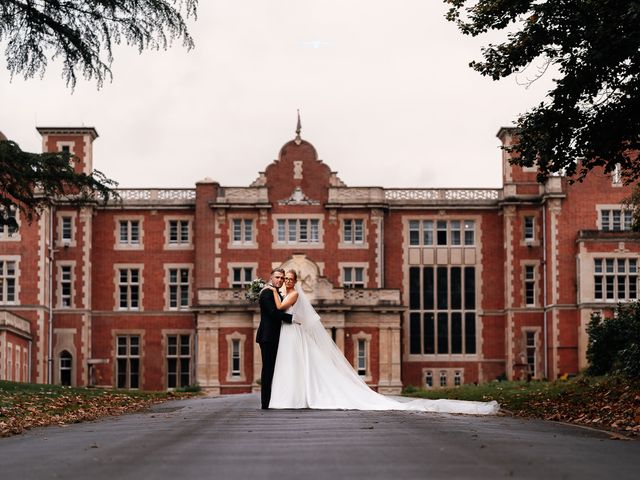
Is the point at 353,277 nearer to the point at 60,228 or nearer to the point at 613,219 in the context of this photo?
the point at 613,219

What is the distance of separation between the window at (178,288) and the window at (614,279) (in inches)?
765

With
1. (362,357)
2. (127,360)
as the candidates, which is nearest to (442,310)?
(362,357)

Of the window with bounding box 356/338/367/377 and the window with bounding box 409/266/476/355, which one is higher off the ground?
the window with bounding box 409/266/476/355

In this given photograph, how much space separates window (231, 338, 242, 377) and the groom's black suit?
39996 millimetres

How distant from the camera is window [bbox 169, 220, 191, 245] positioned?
6375cm

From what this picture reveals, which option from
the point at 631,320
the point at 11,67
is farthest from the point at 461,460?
the point at 631,320

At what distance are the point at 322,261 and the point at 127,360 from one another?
10.5 metres

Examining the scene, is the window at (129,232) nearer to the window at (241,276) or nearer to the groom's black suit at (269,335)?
the window at (241,276)

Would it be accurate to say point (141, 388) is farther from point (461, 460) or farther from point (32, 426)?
point (461, 460)

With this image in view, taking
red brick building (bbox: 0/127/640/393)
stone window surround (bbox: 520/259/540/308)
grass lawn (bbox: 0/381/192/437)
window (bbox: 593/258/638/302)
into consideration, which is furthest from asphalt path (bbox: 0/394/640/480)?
stone window surround (bbox: 520/259/540/308)

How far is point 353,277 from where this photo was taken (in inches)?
2468

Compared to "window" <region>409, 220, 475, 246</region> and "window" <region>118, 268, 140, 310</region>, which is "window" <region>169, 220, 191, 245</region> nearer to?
"window" <region>118, 268, 140, 310</region>

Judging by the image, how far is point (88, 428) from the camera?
15258 mm

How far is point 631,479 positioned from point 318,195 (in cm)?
5462
